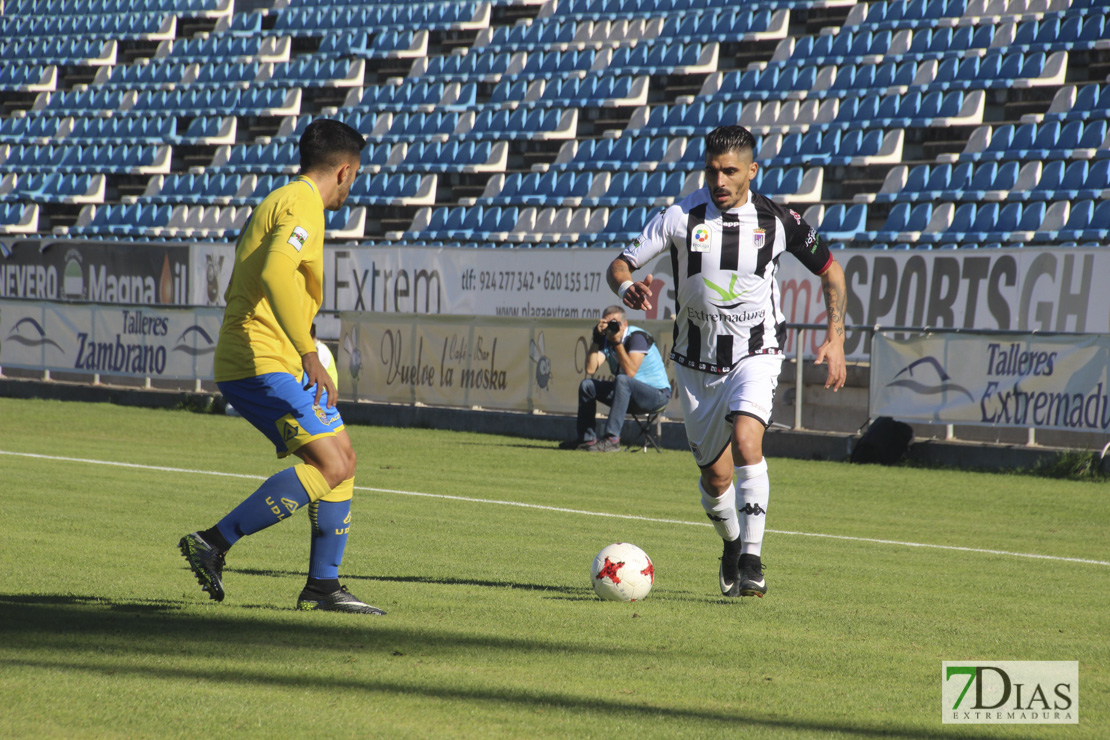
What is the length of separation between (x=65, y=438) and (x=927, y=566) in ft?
36.1

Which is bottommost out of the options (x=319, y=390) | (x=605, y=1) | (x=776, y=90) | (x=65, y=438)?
(x=65, y=438)

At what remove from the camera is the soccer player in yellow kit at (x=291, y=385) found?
5.17m

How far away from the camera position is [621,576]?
19.6 ft

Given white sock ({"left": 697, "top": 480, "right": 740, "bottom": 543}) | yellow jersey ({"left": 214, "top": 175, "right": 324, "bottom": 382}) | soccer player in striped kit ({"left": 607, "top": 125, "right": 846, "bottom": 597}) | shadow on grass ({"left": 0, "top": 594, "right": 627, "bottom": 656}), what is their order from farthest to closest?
white sock ({"left": 697, "top": 480, "right": 740, "bottom": 543}) → soccer player in striped kit ({"left": 607, "top": 125, "right": 846, "bottom": 597}) → yellow jersey ({"left": 214, "top": 175, "right": 324, "bottom": 382}) → shadow on grass ({"left": 0, "top": 594, "right": 627, "bottom": 656})

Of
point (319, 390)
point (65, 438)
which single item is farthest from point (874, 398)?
point (319, 390)

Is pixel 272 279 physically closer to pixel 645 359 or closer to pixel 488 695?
pixel 488 695

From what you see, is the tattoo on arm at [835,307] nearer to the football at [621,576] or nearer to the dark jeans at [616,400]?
the football at [621,576]

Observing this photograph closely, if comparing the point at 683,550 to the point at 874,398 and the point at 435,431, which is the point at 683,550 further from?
the point at 435,431

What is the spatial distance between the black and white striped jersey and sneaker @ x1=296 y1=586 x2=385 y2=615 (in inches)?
81.3

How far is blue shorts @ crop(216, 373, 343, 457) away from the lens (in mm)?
5219

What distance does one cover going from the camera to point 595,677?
432 cm

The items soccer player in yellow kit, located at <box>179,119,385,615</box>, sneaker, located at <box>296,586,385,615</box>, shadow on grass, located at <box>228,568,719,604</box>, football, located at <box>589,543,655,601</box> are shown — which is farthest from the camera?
shadow on grass, located at <box>228,568,719,604</box>

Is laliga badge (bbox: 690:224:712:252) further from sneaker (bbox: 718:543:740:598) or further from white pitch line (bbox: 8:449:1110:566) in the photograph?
white pitch line (bbox: 8:449:1110:566)

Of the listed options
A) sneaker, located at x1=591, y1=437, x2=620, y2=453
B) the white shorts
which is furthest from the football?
sneaker, located at x1=591, y1=437, x2=620, y2=453
